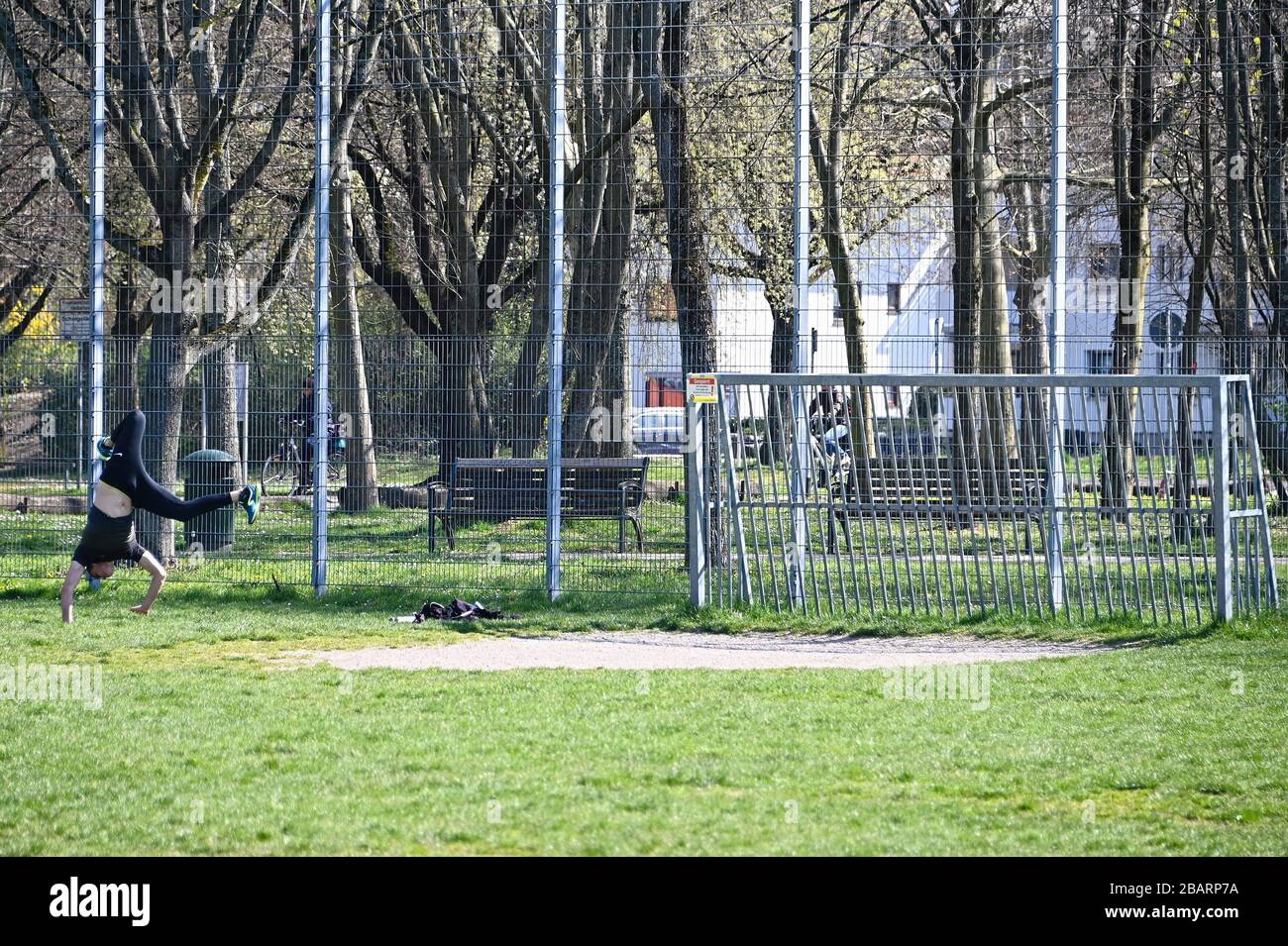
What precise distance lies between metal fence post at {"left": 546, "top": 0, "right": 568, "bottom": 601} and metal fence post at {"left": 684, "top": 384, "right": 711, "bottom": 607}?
1.45 m

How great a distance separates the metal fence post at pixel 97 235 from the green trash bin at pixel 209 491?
1.43 m

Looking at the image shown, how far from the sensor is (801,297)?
13.9 meters

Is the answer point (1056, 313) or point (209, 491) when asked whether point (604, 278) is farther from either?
point (209, 491)

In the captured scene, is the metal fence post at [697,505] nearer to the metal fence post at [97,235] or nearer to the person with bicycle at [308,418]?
the person with bicycle at [308,418]

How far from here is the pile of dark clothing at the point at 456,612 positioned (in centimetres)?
1374

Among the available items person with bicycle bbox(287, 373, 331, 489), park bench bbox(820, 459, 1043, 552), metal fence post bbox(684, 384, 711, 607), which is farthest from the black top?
Answer: park bench bbox(820, 459, 1043, 552)

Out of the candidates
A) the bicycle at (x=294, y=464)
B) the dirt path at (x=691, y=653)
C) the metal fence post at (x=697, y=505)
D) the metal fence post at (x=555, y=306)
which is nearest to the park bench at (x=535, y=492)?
the metal fence post at (x=555, y=306)

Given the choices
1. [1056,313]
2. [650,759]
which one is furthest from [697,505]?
[650,759]

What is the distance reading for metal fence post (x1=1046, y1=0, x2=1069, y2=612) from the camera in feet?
42.4

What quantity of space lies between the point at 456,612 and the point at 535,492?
1622 mm

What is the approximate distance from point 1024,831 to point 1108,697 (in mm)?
3399

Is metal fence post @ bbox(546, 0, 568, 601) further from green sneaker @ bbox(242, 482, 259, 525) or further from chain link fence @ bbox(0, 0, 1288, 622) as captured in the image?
green sneaker @ bbox(242, 482, 259, 525)

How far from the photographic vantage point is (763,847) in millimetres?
6137

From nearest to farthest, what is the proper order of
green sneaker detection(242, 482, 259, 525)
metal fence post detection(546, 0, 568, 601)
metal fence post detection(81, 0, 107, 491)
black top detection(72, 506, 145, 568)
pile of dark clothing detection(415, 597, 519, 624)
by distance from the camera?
black top detection(72, 506, 145, 568)
green sneaker detection(242, 482, 259, 525)
pile of dark clothing detection(415, 597, 519, 624)
metal fence post detection(546, 0, 568, 601)
metal fence post detection(81, 0, 107, 491)
